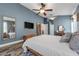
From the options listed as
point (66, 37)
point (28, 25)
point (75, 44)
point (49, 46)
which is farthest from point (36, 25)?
point (75, 44)

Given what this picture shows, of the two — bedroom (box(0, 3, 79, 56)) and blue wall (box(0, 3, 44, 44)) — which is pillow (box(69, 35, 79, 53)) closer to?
bedroom (box(0, 3, 79, 56))

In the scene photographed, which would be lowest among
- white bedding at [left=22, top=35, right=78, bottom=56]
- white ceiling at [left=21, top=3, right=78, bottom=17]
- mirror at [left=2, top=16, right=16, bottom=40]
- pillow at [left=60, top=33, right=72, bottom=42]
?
white bedding at [left=22, top=35, right=78, bottom=56]

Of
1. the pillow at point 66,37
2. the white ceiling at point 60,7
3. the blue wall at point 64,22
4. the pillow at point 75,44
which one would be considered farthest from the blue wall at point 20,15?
the pillow at point 75,44

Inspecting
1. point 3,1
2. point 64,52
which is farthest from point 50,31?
point 3,1

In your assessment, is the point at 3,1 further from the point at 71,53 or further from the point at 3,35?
the point at 71,53

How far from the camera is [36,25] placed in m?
2.41

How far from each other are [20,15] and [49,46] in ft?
2.97

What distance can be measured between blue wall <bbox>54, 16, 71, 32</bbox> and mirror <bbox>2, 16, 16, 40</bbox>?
35.1 inches

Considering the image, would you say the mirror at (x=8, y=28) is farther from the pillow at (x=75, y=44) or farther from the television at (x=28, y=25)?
the pillow at (x=75, y=44)

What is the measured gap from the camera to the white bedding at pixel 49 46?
6.28 ft

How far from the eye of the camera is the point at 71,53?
187 centimetres

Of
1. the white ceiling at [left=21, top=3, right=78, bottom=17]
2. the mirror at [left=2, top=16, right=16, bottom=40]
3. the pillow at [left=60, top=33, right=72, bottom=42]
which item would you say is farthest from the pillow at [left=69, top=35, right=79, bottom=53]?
the mirror at [left=2, top=16, right=16, bottom=40]

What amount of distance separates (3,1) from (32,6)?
0.57 m

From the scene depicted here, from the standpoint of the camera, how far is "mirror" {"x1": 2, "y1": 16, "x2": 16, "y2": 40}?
6.88ft
